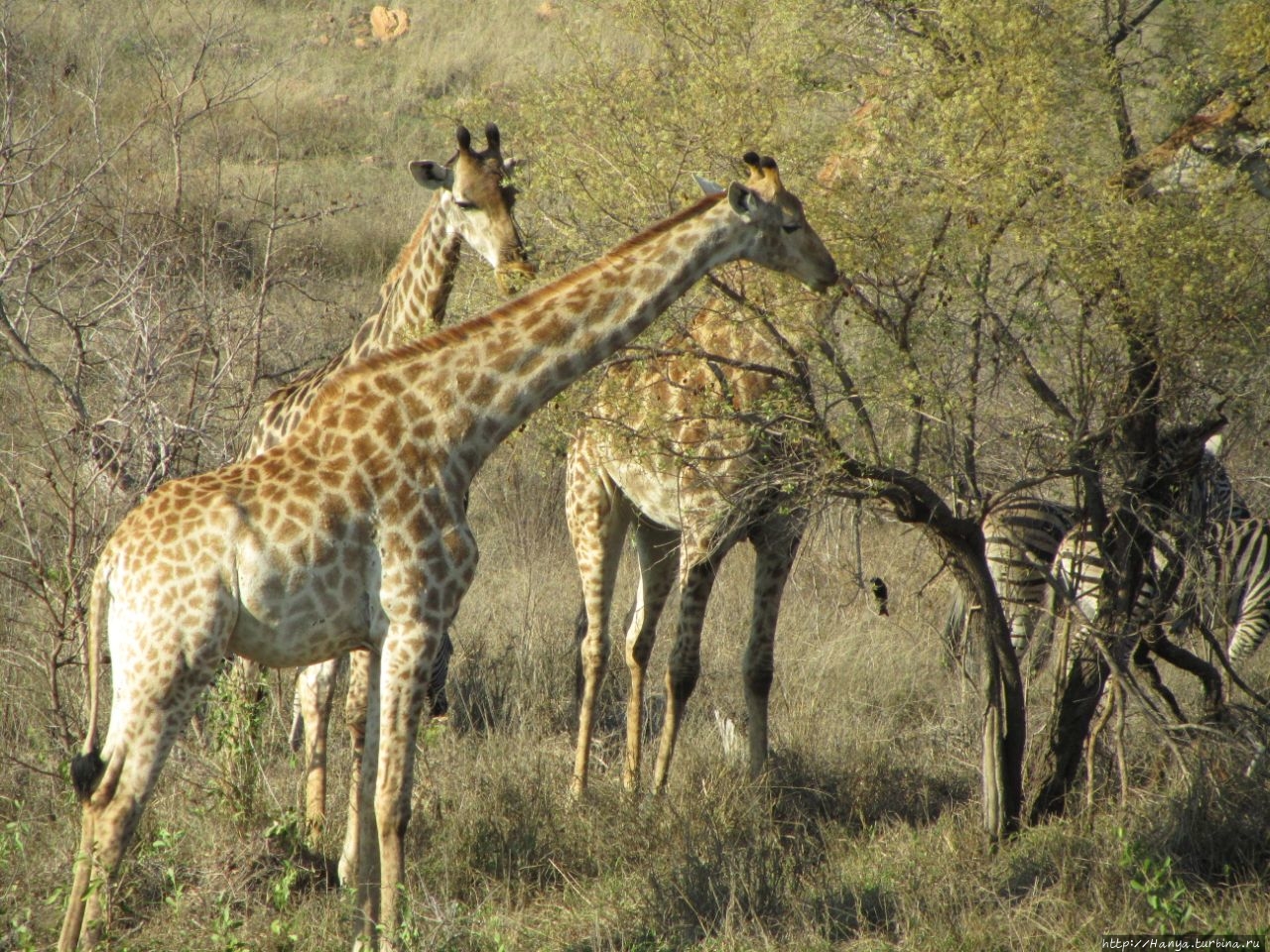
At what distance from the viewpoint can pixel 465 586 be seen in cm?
456

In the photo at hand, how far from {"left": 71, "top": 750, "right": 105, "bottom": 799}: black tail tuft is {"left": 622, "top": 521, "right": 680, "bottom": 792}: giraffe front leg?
113 inches

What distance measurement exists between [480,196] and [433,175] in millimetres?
304

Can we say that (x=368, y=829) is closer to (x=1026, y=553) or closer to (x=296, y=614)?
(x=296, y=614)

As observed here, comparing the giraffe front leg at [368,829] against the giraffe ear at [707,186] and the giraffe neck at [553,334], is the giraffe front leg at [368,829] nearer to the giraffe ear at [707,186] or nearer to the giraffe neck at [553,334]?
the giraffe neck at [553,334]

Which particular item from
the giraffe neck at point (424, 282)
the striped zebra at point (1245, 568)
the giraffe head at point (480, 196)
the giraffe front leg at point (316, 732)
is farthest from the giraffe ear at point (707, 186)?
the striped zebra at point (1245, 568)

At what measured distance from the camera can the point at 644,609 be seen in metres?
6.88


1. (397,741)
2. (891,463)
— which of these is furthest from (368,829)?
(891,463)

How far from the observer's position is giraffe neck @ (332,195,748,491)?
15.0 ft

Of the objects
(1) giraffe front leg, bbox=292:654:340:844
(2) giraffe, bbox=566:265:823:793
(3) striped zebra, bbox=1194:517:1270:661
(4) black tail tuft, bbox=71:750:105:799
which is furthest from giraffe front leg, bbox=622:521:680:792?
(3) striped zebra, bbox=1194:517:1270:661

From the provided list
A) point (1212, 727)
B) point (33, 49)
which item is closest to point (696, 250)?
point (1212, 727)

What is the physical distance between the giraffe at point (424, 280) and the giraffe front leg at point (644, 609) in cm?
150

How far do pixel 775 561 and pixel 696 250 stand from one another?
7.62 feet

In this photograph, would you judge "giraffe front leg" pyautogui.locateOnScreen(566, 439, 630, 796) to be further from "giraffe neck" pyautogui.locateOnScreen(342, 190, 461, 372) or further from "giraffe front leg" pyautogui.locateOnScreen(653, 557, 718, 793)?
"giraffe neck" pyautogui.locateOnScreen(342, 190, 461, 372)

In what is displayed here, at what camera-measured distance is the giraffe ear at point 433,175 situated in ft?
19.7
